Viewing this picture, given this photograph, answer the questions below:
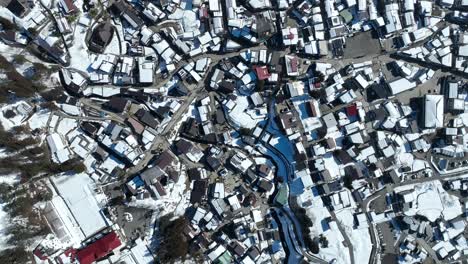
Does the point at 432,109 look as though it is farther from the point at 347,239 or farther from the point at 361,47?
the point at 347,239

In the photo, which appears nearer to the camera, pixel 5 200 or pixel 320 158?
pixel 5 200

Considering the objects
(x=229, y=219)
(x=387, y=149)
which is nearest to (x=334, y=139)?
(x=387, y=149)

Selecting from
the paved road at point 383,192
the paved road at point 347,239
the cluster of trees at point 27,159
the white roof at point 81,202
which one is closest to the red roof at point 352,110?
the paved road at point 383,192

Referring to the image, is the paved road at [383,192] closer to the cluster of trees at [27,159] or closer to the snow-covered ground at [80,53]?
the cluster of trees at [27,159]

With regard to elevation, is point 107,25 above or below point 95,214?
above

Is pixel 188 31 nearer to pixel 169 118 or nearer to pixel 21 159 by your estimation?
pixel 169 118

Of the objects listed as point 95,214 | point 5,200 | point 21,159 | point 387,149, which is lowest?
point 387,149

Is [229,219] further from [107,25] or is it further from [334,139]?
[107,25]
